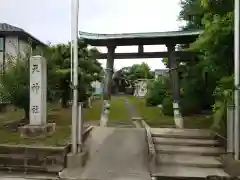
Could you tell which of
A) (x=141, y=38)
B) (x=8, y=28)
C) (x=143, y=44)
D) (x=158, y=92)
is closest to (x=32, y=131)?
(x=141, y=38)

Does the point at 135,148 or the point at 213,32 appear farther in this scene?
the point at 135,148

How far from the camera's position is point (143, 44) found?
11828 mm

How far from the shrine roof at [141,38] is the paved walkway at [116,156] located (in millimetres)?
3593

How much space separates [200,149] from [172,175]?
1871mm

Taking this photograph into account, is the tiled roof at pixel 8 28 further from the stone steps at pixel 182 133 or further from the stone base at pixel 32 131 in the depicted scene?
the stone steps at pixel 182 133

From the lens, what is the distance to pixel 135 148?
8.52 metres

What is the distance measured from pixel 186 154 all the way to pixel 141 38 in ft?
16.7

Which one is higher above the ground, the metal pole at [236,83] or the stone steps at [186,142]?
the metal pole at [236,83]

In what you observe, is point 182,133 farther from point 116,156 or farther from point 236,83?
point 236,83

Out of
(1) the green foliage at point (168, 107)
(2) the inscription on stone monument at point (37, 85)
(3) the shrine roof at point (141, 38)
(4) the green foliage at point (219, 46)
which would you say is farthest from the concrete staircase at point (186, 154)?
(1) the green foliage at point (168, 107)

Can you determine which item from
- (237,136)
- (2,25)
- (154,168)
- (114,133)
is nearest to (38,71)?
A: (114,133)

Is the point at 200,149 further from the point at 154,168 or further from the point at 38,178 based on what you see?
the point at 38,178

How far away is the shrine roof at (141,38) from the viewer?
11.0 metres

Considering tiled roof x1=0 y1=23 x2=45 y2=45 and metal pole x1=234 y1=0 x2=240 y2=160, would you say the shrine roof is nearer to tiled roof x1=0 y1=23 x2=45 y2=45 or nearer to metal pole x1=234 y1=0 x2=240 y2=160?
metal pole x1=234 y1=0 x2=240 y2=160
